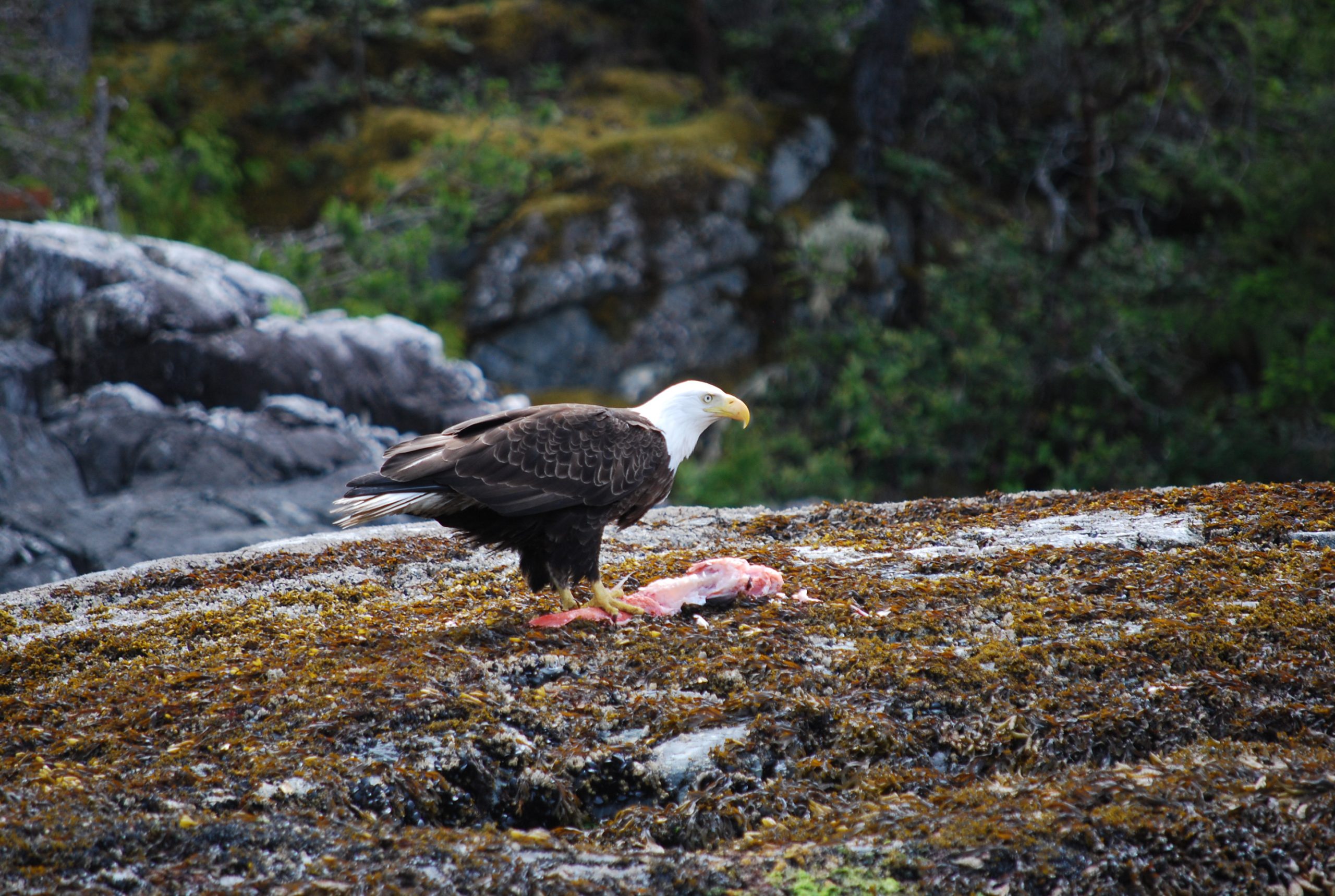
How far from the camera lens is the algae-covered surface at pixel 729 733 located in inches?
97.0

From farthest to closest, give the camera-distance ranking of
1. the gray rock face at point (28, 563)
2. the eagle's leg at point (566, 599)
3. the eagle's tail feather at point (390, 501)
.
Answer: the gray rock face at point (28, 563) → the eagle's leg at point (566, 599) → the eagle's tail feather at point (390, 501)

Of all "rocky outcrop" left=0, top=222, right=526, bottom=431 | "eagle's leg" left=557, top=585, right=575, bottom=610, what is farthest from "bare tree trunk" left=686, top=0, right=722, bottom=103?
"eagle's leg" left=557, top=585, right=575, bottom=610

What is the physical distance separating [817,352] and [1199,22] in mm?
8339

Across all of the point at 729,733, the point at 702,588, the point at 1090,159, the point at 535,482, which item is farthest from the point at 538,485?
the point at 1090,159

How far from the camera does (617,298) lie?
16.0 metres

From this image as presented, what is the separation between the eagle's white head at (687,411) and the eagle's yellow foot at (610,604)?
70 cm

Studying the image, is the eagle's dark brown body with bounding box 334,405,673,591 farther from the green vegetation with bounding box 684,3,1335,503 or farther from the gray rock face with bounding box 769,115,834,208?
the gray rock face with bounding box 769,115,834,208

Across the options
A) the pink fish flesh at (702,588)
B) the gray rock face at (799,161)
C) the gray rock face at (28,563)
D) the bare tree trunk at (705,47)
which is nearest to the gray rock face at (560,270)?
the gray rock face at (799,161)

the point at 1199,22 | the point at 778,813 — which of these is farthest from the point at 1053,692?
the point at 1199,22

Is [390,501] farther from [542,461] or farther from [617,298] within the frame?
[617,298]

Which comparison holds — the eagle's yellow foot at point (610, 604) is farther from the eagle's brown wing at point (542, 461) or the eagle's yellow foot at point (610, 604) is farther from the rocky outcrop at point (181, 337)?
the rocky outcrop at point (181, 337)

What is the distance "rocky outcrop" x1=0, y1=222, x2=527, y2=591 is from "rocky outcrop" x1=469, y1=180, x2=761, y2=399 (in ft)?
13.7

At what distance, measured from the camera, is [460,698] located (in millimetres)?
3213

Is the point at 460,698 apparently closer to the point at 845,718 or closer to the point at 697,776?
the point at 697,776
